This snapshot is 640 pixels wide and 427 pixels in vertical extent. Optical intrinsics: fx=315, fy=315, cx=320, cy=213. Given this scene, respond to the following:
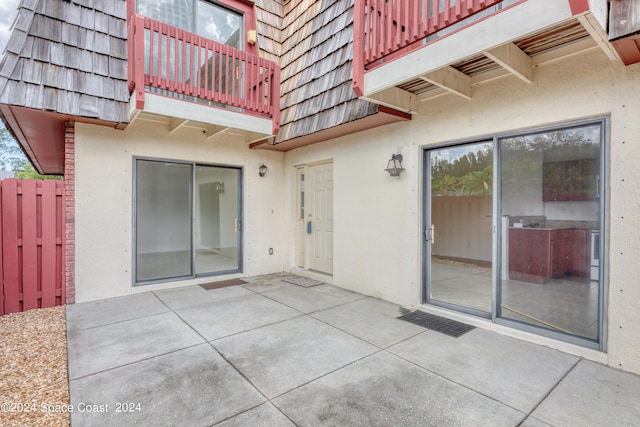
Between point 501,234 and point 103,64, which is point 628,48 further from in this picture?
point 103,64

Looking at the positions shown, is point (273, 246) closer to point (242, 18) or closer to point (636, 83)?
point (242, 18)

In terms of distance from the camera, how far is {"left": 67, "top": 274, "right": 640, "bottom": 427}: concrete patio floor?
2.12 m

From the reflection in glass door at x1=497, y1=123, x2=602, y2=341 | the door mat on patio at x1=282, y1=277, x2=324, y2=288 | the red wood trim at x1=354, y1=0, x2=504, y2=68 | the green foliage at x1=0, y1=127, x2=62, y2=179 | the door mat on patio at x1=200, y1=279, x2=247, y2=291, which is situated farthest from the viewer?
the green foliage at x1=0, y1=127, x2=62, y2=179

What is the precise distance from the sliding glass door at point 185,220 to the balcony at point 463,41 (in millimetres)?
3580

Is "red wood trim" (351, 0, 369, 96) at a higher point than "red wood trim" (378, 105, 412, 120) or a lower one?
higher

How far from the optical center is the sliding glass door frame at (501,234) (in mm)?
2852

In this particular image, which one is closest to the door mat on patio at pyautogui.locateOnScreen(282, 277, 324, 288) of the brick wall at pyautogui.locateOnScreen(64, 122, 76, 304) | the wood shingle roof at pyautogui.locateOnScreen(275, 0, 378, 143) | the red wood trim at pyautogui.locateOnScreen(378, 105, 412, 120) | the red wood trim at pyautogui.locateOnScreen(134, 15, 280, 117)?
the wood shingle roof at pyautogui.locateOnScreen(275, 0, 378, 143)

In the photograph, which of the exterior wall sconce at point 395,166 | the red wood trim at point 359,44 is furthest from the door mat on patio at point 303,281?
the red wood trim at point 359,44

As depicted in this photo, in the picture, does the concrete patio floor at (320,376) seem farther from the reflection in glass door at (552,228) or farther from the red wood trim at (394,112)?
the red wood trim at (394,112)

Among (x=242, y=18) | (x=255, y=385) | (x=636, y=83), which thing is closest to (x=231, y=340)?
(x=255, y=385)

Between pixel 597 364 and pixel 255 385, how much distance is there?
299cm

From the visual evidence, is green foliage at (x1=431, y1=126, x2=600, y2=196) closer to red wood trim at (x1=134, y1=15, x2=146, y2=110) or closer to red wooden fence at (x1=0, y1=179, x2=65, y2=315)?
red wood trim at (x1=134, y1=15, x2=146, y2=110)

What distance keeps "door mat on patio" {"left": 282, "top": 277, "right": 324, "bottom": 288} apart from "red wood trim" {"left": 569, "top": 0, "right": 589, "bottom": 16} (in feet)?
15.7

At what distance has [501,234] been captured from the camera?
11.8 ft
